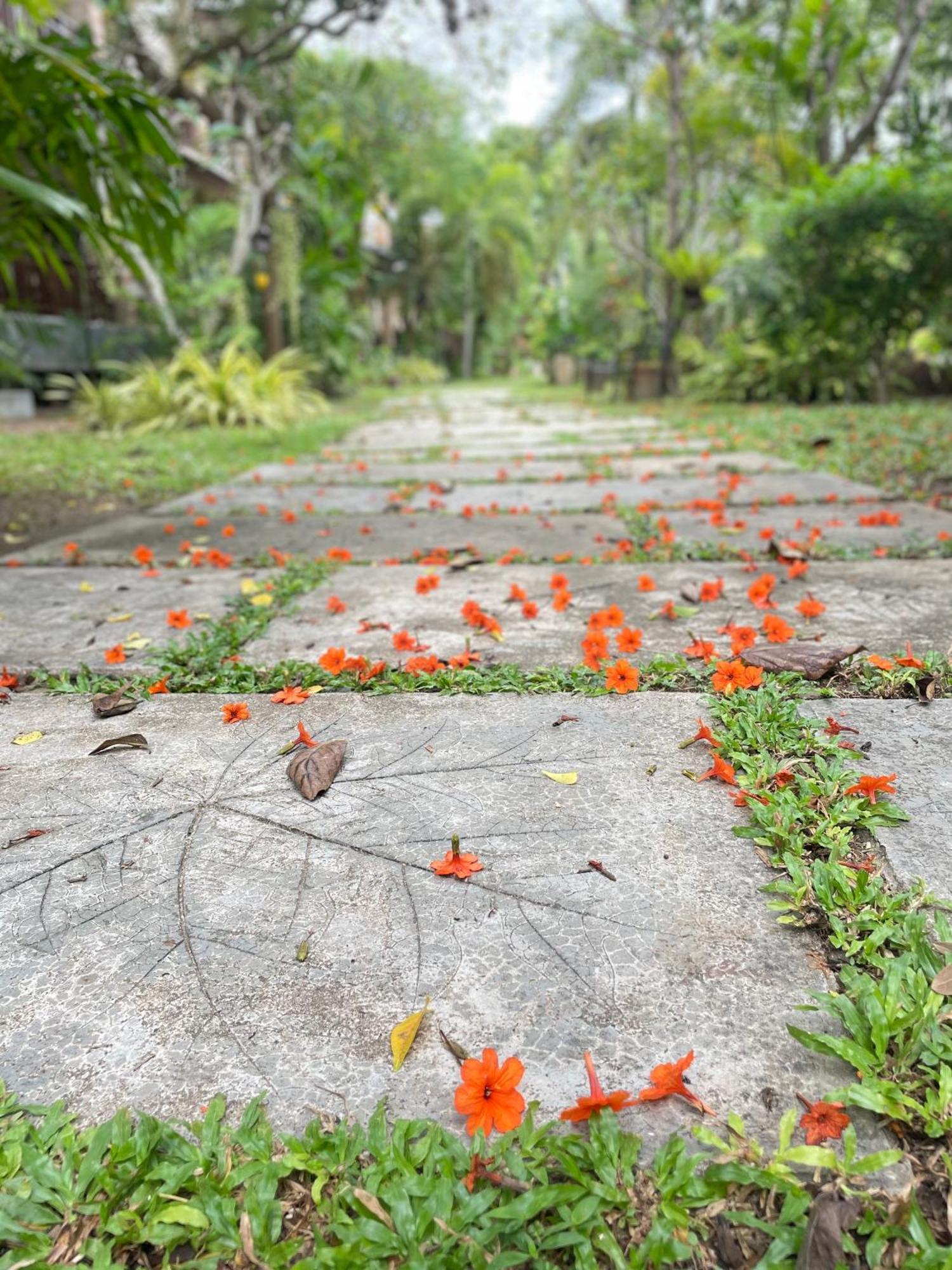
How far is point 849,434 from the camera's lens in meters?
5.95

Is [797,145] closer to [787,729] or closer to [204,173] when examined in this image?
[204,173]

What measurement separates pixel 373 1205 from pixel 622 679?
1.02 meters

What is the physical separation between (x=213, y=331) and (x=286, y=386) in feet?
6.15

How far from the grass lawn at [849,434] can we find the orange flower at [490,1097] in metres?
3.62

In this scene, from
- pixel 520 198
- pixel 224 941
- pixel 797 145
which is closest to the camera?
pixel 224 941

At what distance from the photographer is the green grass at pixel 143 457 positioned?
4.71 metres

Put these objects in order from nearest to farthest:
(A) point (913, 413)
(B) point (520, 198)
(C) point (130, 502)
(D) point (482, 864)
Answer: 1. (D) point (482, 864)
2. (C) point (130, 502)
3. (A) point (913, 413)
4. (B) point (520, 198)

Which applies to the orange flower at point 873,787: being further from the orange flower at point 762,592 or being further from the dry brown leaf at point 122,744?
the dry brown leaf at point 122,744

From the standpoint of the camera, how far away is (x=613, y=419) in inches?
344

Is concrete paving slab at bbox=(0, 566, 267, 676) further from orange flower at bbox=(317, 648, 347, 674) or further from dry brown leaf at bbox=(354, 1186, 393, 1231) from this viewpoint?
dry brown leaf at bbox=(354, 1186, 393, 1231)

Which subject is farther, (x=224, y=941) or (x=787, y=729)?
(x=787, y=729)

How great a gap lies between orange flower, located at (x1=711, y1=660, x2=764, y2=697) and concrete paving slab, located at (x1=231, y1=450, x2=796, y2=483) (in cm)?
309

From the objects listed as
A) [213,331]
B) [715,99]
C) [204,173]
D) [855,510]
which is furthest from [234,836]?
[204,173]

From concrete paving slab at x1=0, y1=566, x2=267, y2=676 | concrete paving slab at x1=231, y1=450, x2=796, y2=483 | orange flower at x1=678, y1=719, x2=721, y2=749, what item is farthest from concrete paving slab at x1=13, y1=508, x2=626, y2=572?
orange flower at x1=678, y1=719, x2=721, y2=749
